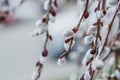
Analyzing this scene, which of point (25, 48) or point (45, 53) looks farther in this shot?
point (25, 48)

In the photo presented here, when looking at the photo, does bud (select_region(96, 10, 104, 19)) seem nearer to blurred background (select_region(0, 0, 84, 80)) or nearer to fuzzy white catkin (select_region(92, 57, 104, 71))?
fuzzy white catkin (select_region(92, 57, 104, 71))

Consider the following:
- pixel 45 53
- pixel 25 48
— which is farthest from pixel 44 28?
pixel 25 48

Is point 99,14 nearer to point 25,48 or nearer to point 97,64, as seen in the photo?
point 97,64

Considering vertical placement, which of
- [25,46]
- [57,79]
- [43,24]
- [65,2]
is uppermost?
[43,24]

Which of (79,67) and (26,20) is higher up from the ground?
(79,67)

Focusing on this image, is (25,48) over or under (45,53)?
under

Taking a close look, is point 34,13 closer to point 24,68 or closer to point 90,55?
point 24,68

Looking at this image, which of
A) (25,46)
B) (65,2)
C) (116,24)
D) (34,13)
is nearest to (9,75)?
(25,46)

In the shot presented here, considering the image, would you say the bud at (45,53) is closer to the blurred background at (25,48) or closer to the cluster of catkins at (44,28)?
the cluster of catkins at (44,28)

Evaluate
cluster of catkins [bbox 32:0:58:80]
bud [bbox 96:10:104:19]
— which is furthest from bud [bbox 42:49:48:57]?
bud [bbox 96:10:104:19]

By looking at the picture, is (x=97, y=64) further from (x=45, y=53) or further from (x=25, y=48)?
(x=25, y=48)

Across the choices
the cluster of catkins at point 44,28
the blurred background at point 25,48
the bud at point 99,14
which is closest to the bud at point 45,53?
the cluster of catkins at point 44,28
